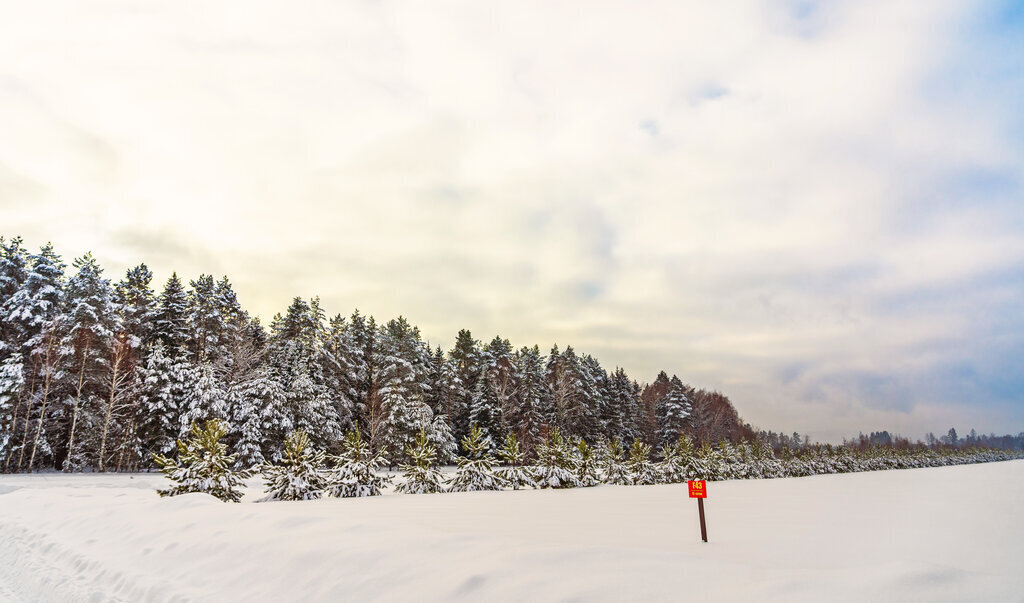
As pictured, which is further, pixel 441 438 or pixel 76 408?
pixel 441 438

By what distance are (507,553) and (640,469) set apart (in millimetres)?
23537

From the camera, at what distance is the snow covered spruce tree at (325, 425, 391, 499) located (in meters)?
18.6

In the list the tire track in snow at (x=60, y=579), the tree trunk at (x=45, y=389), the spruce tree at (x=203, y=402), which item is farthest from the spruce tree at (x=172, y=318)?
the tire track in snow at (x=60, y=579)

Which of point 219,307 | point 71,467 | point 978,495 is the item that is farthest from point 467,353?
point 978,495

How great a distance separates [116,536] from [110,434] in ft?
113

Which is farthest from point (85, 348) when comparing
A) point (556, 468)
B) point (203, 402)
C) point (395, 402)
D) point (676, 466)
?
point (676, 466)

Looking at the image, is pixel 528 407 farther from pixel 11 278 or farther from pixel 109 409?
pixel 11 278

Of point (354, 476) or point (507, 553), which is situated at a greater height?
point (507, 553)

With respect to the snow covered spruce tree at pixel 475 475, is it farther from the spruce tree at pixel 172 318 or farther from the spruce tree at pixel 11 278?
the spruce tree at pixel 11 278

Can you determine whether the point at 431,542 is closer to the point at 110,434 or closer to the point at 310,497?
the point at 310,497

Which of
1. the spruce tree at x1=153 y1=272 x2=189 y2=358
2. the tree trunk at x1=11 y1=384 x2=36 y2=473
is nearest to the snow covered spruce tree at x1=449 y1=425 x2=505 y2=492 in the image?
the tree trunk at x1=11 y1=384 x2=36 y2=473

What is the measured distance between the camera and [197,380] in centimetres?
3584

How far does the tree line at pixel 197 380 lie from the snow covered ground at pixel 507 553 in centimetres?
1492

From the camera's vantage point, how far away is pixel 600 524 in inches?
430
